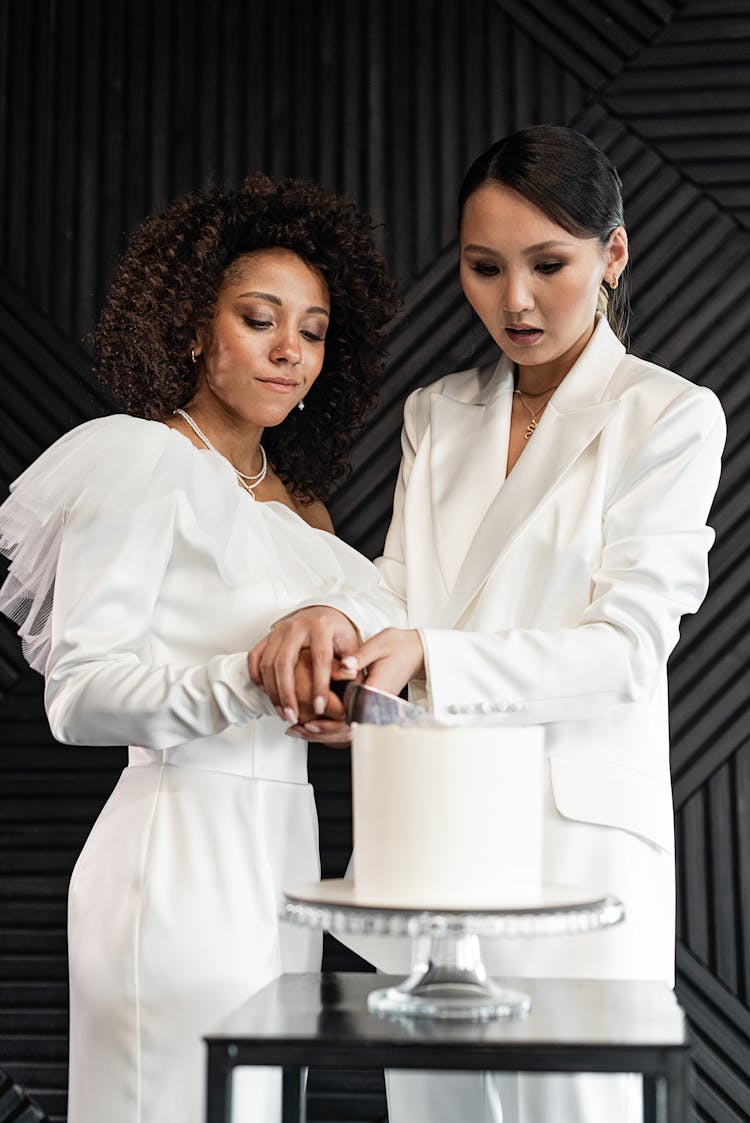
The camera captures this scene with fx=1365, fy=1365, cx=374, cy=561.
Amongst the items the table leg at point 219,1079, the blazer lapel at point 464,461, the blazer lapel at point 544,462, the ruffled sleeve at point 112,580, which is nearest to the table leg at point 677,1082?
the table leg at point 219,1079

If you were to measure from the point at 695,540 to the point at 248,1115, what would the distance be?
3.90ft

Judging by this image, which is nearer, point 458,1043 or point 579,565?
point 458,1043

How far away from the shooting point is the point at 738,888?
11.0 ft

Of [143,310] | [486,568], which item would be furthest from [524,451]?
[143,310]

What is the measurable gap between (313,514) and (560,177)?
850mm

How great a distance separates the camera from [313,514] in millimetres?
2871

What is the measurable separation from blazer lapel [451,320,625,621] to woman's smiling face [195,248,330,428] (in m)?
0.44

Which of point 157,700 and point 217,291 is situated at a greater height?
point 217,291

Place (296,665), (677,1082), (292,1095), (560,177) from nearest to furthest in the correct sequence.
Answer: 1. (677,1082)
2. (292,1095)
3. (296,665)
4. (560,177)

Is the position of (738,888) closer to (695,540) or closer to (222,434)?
(695,540)

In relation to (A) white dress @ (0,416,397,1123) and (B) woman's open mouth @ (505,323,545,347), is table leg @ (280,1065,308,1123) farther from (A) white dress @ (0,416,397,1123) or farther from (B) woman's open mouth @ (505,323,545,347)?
(B) woman's open mouth @ (505,323,545,347)

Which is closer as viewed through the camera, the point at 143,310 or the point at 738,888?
the point at 143,310

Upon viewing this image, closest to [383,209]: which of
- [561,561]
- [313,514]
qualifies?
[313,514]

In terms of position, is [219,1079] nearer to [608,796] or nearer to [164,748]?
[164,748]
